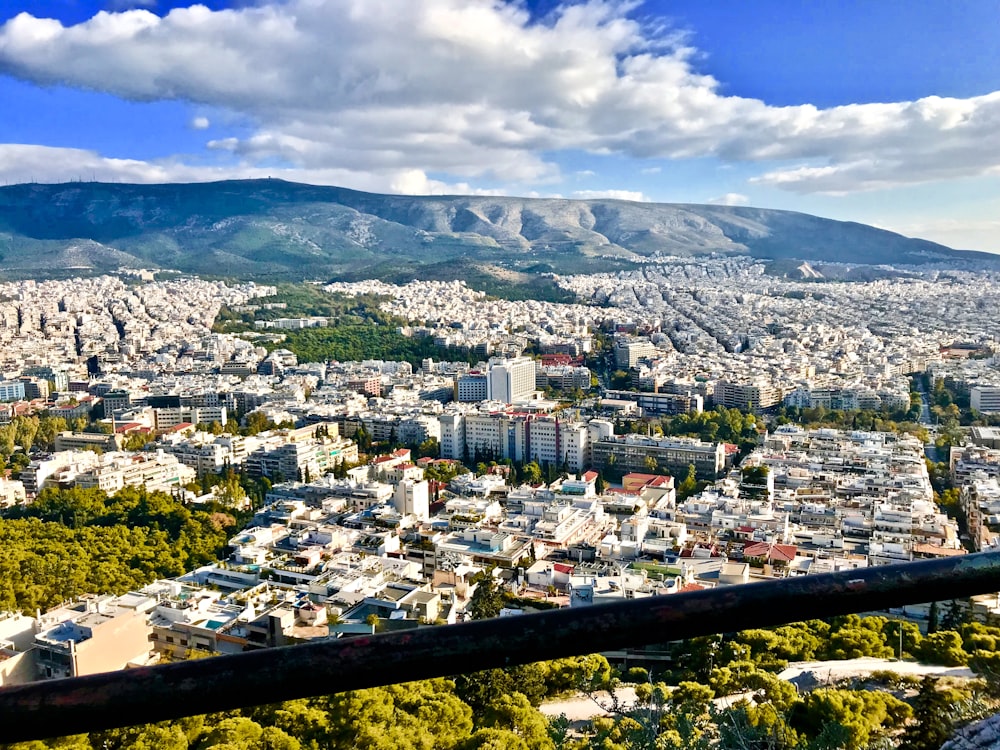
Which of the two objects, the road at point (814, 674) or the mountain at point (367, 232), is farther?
the mountain at point (367, 232)

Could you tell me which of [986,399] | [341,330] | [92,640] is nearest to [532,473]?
[92,640]

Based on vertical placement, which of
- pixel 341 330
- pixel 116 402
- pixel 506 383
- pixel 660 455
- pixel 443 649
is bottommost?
pixel 660 455

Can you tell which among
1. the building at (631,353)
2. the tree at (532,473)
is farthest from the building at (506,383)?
the tree at (532,473)

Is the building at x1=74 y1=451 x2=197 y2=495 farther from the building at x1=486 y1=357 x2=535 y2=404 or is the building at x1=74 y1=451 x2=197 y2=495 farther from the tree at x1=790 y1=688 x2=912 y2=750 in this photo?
the tree at x1=790 y1=688 x2=912 y2=750

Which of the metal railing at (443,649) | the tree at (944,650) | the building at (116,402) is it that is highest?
the metal railing at (443,649)

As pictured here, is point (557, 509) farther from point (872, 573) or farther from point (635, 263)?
point (635, 263)

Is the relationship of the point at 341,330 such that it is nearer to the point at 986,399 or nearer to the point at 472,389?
the point at 472,389

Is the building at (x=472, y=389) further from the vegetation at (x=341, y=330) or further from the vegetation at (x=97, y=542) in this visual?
the vegetation at (x=97, y=542)
